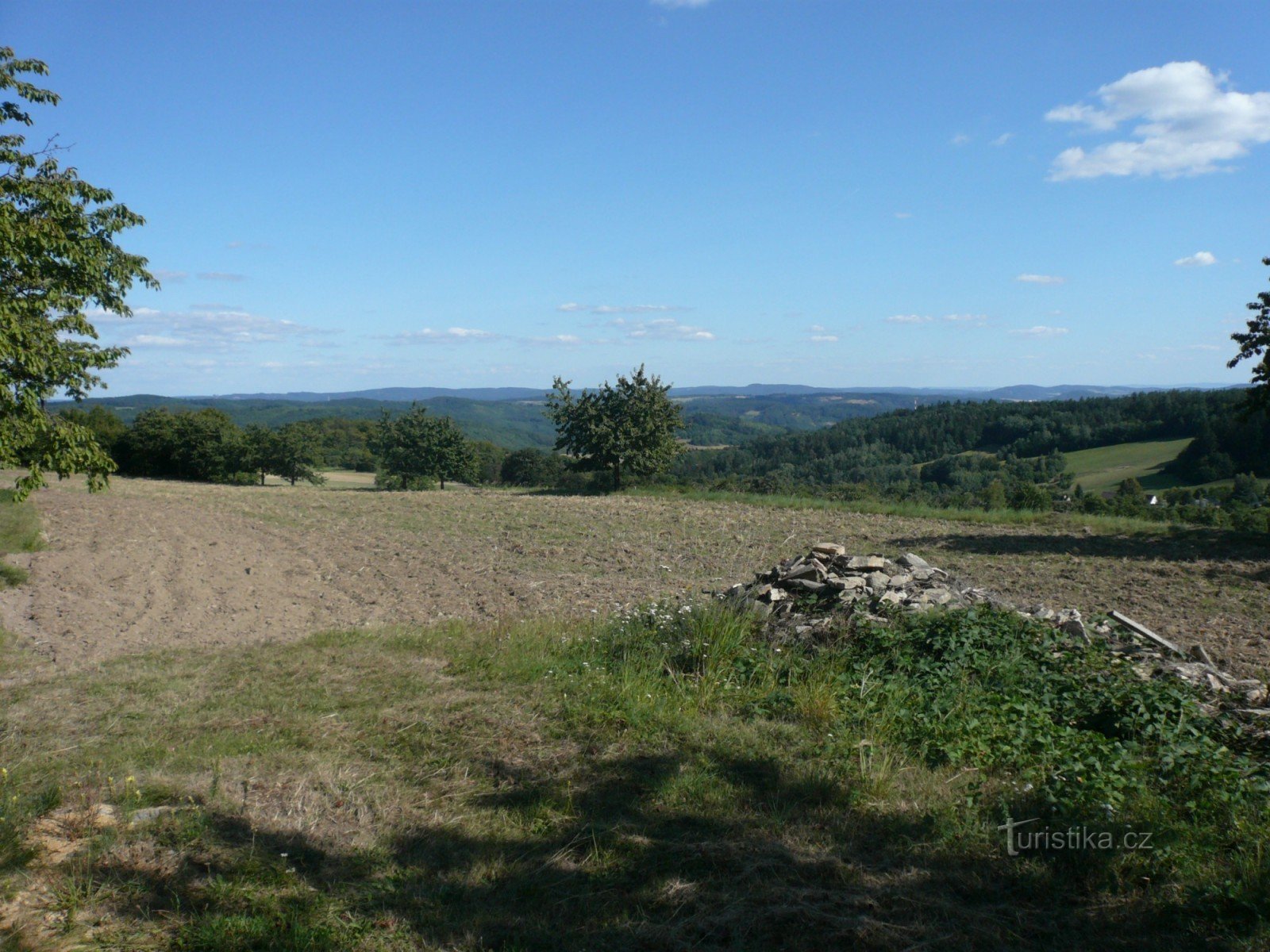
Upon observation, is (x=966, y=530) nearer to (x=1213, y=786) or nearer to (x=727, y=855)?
(x=1213, y=786)

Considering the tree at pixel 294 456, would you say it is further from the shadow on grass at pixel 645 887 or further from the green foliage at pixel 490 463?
the shadow on grass at pixel 645 887

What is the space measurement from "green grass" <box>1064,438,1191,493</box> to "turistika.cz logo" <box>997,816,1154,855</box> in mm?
44072

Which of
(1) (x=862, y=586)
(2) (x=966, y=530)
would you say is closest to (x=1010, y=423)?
(2) (x=966, y=530)

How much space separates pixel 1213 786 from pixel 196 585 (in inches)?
458

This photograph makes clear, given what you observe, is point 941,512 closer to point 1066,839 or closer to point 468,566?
point 468,566

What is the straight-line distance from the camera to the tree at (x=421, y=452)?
140ft

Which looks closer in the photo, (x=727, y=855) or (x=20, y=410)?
(x=727, y=855)

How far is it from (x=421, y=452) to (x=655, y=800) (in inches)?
1589

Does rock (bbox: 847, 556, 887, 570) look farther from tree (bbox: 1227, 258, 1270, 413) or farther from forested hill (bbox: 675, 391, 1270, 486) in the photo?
forested hill (bbox: 675, 391, 1270, 486)

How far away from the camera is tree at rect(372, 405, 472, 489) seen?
4272 cm

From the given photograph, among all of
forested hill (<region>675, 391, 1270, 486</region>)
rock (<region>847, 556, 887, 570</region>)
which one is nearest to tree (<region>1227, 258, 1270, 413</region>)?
rock (<region>847, 556, 887, 570</region>)

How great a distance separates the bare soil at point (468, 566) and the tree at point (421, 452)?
1941cm

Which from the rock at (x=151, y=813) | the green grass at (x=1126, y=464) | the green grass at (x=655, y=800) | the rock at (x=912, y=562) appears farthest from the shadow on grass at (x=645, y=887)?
the green grass at (x=1126, y=464)

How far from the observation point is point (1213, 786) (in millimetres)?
4078
